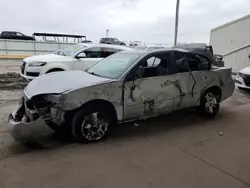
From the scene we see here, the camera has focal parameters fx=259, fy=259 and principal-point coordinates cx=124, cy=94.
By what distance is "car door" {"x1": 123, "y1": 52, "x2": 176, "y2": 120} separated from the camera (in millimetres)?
4711

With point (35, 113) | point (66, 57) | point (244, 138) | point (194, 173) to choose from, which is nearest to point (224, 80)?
point (244, 138)

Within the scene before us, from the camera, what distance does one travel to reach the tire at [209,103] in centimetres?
593

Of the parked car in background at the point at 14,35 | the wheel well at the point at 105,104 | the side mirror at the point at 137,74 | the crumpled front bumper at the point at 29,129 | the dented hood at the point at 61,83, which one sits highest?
the parked car in background at the point at 14,35

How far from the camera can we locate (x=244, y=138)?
16.0 ft

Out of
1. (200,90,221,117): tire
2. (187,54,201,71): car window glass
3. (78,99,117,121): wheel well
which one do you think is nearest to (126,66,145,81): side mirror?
A: (78,99,117,121): wheel well

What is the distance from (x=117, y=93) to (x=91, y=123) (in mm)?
690

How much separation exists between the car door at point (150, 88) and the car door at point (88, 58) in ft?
15.1

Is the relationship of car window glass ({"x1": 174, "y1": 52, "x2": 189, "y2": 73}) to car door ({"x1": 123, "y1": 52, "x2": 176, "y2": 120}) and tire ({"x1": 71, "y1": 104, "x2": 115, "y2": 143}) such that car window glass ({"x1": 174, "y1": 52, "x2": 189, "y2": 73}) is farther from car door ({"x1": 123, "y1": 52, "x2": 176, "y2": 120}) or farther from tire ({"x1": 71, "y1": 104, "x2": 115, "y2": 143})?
tire ({"x1": 71, "y1": 104, "x2": 115, "y2": 143})

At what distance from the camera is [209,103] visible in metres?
6.00

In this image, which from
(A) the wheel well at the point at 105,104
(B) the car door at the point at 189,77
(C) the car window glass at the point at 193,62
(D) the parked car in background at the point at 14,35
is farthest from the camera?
(D) the parked car in background at the point at 14,35

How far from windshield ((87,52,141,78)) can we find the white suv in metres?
3.56

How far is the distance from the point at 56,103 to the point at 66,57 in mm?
5487

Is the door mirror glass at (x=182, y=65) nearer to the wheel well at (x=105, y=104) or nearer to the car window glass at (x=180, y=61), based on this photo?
the car window glass at (x=180, y=61)

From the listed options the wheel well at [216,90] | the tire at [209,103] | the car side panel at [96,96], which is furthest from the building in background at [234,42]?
the car side panel at [96,96]
